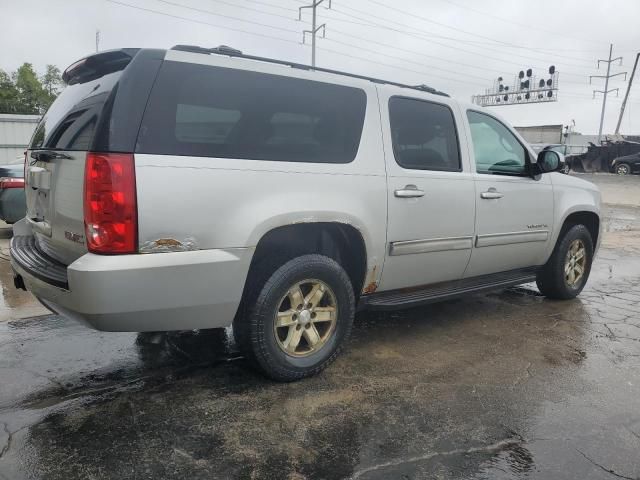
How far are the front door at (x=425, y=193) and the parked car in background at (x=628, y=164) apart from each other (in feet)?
100

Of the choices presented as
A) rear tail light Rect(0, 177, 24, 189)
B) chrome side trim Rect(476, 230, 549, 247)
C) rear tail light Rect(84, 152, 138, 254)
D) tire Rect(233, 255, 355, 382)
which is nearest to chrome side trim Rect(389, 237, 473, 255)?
chrome side trim Rect(476, 230, 549, 247)

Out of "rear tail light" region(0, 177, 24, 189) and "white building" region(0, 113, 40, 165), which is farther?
"white building" region(0, 113, 40, 165)

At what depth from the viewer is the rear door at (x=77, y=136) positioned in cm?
268

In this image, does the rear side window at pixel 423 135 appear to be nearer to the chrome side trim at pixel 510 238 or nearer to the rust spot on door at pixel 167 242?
the chrome side trim at pixel 510 238

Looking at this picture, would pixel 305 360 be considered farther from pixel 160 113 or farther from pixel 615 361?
pixel 615 361

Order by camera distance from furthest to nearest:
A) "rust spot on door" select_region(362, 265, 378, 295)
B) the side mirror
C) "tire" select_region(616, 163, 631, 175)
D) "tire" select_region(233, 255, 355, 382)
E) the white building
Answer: "tire" select_region(616, 163, 631, 175) → the white building → the side mirror → "rust spot on door" select_region(362, 265, 378, 295) → "tire" select_region(233, 255, 355, 382)

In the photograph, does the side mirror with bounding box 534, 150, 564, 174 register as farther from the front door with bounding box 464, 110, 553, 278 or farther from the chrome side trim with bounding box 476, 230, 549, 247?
the chrome side trim with bounding box 476, 230, 549, 247

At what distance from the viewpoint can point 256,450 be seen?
2.64 m

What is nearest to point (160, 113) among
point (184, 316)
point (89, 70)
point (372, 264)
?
point (89, 70)

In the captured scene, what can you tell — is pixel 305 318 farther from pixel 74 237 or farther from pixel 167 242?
pixel 74 237

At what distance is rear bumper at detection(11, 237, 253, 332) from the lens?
103 inches

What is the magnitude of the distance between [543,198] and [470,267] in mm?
1154

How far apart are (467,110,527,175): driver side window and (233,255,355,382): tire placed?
5.74 feet

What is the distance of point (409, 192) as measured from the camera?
375cm
